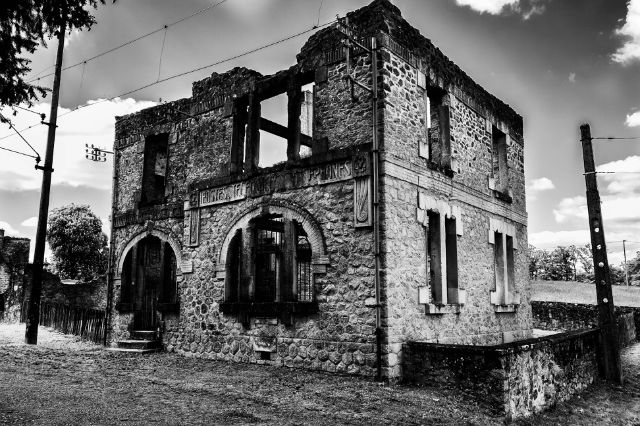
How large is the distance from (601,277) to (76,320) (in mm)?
16260

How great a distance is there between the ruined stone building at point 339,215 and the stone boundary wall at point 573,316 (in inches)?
311

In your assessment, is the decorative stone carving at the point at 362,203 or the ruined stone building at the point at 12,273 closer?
the decorative stone carving at the point at 362,203

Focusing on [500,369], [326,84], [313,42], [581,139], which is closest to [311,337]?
[500,369]

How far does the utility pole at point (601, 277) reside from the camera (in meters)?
13.1

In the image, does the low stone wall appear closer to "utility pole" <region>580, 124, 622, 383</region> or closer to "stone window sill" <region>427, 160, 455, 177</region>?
"utility pole" <region>580, 124, 622, 383</region>

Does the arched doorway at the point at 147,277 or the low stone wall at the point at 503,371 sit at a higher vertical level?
the arched doorway at the point at 147,277

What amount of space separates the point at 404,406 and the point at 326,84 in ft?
22.0

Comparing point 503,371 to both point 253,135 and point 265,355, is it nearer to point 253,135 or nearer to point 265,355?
point 265,355

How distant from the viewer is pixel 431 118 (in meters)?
12.9

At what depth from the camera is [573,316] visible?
2214cm

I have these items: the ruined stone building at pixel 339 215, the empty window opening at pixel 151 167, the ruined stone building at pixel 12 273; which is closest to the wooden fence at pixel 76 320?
the ruined stone building at pixel 339 215

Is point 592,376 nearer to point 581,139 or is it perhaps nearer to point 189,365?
point 581,139

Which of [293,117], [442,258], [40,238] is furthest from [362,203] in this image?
[40,238]

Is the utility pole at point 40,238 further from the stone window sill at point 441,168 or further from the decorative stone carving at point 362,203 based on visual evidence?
the stone window sill at point 441,168
